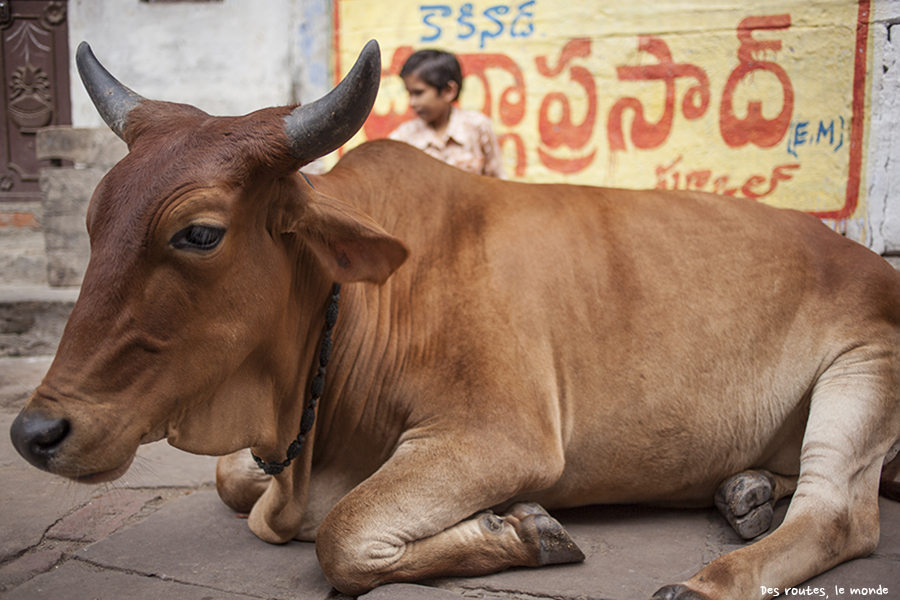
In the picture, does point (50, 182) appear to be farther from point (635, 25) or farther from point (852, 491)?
point (852, 491)

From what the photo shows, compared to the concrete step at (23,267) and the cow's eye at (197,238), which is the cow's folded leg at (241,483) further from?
the concrete step at (23,267)

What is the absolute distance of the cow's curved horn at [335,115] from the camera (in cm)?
187

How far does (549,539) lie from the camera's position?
2.25 m

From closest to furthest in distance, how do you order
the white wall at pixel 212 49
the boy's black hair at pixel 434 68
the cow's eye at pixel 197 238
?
the cow's eye at pixel 197 238, the boy's black hair at pixel 434 68, the white wall at pixel 212 49

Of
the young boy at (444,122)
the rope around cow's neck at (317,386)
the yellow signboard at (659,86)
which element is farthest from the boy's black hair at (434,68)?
the rope around cow's neck at (317,386)

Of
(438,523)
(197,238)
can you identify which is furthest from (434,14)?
(438,523)

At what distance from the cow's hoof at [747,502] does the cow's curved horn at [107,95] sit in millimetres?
2331

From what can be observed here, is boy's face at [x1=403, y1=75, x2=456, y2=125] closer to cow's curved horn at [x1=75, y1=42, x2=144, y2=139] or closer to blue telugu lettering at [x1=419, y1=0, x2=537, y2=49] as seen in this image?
blue telugu lettering at [x1=419, y1=0, x2=537, y2=49]

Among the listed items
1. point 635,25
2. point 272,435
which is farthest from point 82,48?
point 635,25

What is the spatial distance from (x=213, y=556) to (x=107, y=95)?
4.82ft

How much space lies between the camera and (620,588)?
6.94 feet

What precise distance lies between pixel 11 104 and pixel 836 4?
699 cm

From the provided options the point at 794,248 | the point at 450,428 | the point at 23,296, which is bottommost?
the point at 23,296

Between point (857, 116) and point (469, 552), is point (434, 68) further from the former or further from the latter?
point (469, 552)
